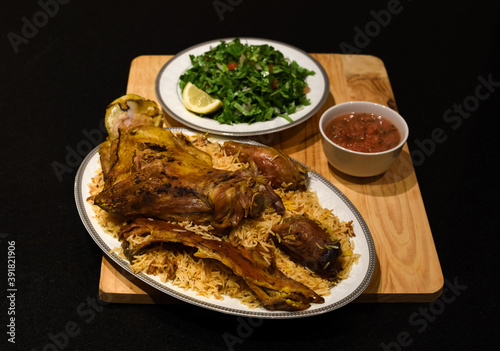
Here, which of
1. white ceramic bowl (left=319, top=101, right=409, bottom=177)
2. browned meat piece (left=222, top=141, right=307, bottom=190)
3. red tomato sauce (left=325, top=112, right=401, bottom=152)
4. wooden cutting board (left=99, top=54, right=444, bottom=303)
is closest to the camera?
wooden cutting board (left=99, top=54, right=444, bottom=303)

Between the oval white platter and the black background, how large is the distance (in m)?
0.47

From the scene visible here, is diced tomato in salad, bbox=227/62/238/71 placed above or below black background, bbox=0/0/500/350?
above

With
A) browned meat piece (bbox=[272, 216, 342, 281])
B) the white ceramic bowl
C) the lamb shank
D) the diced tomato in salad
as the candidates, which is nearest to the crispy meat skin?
the lamb shank

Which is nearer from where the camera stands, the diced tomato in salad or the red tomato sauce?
the red tomato sauce

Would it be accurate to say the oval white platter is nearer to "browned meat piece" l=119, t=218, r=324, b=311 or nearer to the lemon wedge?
"browned meat piece" l=119, t=218, r=324, b=311

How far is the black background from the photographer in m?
2.93

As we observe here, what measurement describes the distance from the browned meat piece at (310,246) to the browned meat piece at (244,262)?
14cm

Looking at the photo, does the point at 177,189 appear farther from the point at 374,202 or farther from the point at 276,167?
the point at 374,202

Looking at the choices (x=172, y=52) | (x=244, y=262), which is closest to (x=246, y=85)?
(x=244, y=262)

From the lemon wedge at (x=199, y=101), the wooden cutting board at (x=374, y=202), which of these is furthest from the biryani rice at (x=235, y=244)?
the lemon wedge at (x=199, y=101)

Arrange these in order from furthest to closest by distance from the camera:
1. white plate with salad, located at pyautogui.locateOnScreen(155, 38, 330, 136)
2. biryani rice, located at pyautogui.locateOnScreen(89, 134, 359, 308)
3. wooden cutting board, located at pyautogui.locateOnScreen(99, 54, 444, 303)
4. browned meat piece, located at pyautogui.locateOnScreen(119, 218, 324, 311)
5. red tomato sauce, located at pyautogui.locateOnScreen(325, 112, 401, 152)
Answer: white plate with salad, located at pyautogui.locateOnScreen(155, 38, 330, 136) → red tomato sauce, located at pyautogui.locateOnScreen(325, 112, 401, 152) → wooden cutting board, located at pyautogui.locateOnScreen(99, 54, 444, 303) → biryani rice, located at pyautogui.locateOnScreen(89, 134, 359, 308) → browned meat piece, located at pyautogui.locateOnScreen(119, 218, 324, 311)

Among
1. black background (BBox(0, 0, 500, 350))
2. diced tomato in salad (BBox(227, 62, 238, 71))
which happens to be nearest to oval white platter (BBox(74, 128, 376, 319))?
black background (BBox(0, 0, 500, 350))

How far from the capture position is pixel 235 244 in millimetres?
2613

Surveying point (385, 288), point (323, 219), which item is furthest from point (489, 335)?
point (323, 219)
